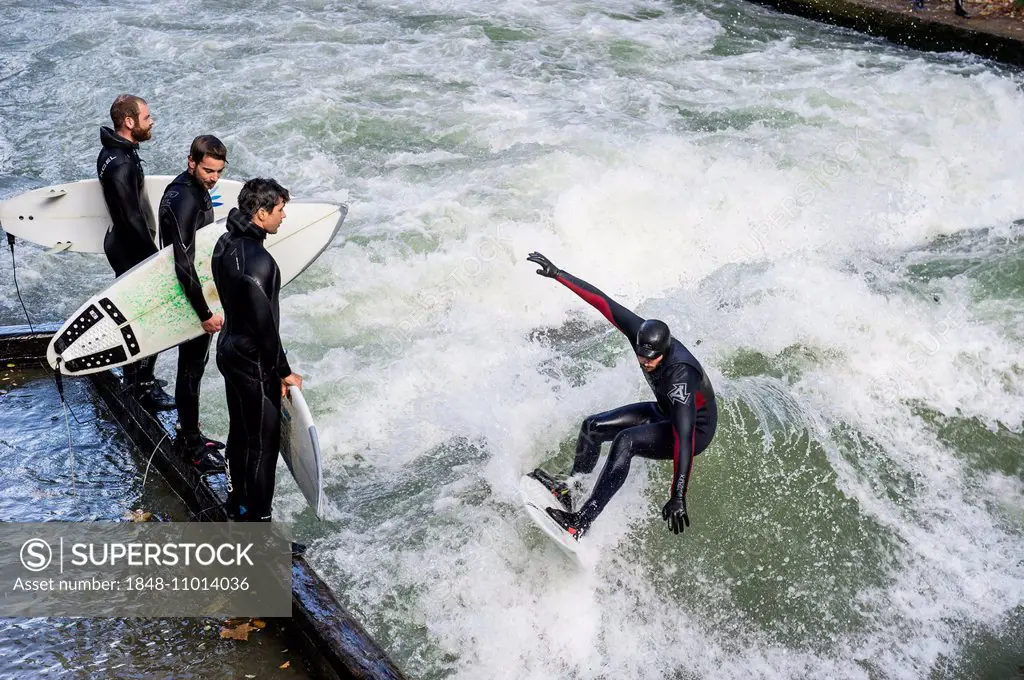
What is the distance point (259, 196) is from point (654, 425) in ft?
8.02

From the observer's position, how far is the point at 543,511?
5395 mm

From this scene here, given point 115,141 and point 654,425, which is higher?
point 115,141

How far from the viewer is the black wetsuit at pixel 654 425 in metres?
5.07

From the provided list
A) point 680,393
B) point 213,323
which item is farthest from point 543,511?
point 213,323

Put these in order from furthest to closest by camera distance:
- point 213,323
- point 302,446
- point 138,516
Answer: point 138,516 < point 213,323 < point 302,446

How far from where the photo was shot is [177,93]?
12188mm

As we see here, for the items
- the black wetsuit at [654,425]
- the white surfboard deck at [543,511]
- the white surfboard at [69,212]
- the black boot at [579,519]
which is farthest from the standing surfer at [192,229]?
the black wetsuit at [654,425]

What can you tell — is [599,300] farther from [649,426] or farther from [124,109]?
[124,109]

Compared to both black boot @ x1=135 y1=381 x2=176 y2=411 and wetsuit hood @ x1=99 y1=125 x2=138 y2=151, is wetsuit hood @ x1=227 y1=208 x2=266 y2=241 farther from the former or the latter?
black boot @ x1=135 y1=381 x2=176 y2=411

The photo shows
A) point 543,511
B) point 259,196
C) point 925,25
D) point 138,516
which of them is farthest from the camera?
point 925,25

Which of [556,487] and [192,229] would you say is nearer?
[192,229]

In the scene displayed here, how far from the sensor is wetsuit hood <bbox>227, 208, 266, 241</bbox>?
14.1 ft

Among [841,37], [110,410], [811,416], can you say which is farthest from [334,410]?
[841,37]

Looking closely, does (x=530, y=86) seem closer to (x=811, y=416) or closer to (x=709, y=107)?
(x=709, y=107)
